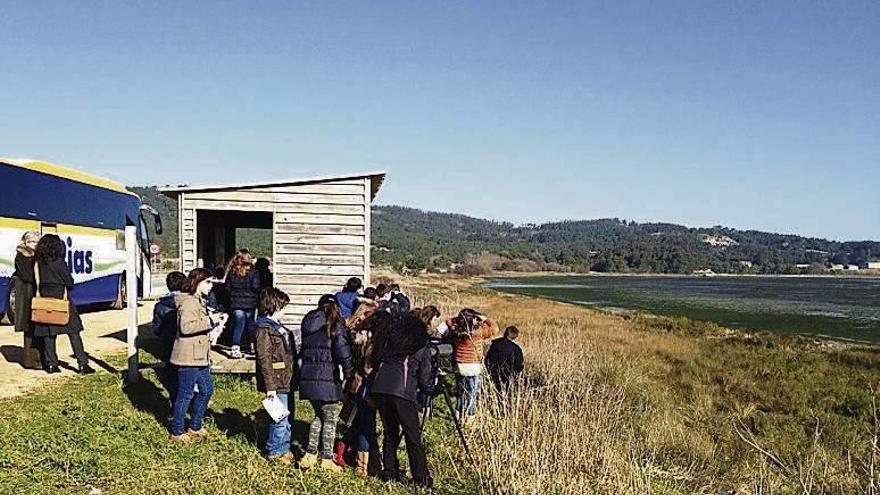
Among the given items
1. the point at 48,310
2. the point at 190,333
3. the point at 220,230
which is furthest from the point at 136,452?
the point at 220,230

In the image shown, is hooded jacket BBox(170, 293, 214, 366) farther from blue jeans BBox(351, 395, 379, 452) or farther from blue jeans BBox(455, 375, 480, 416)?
blue jeans BBox(455, 375, 480, 416)

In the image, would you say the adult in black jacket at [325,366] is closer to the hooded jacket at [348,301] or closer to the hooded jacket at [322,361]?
the hooded jacket at [322,361]

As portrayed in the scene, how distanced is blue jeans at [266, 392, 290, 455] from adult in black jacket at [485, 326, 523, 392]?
12.1 ft

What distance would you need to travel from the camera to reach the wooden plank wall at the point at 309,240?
36.5 ft

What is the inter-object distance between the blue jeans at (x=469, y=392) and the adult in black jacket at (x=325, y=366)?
2.93 metres

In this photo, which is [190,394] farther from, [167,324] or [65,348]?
[65,348]

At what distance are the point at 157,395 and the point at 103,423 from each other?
1469mm

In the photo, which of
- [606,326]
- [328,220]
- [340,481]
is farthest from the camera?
[606,326]

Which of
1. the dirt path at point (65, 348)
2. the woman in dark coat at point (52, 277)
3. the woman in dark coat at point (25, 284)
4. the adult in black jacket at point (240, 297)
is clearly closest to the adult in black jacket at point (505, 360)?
the adult in black jacket at point (240, 297)

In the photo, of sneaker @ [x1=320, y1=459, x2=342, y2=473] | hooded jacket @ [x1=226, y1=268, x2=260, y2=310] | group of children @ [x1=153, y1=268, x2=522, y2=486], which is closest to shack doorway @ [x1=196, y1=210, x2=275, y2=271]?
hooded jacket @ [x1=226, y1=268, x2=260, y2=310]

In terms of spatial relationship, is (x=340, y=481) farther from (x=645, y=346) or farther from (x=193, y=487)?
(x=645, y=346)

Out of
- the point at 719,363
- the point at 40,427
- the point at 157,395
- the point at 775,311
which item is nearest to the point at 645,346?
the point at 719,363

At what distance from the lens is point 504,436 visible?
570 cm

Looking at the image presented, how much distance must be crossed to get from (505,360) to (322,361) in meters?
4.02
